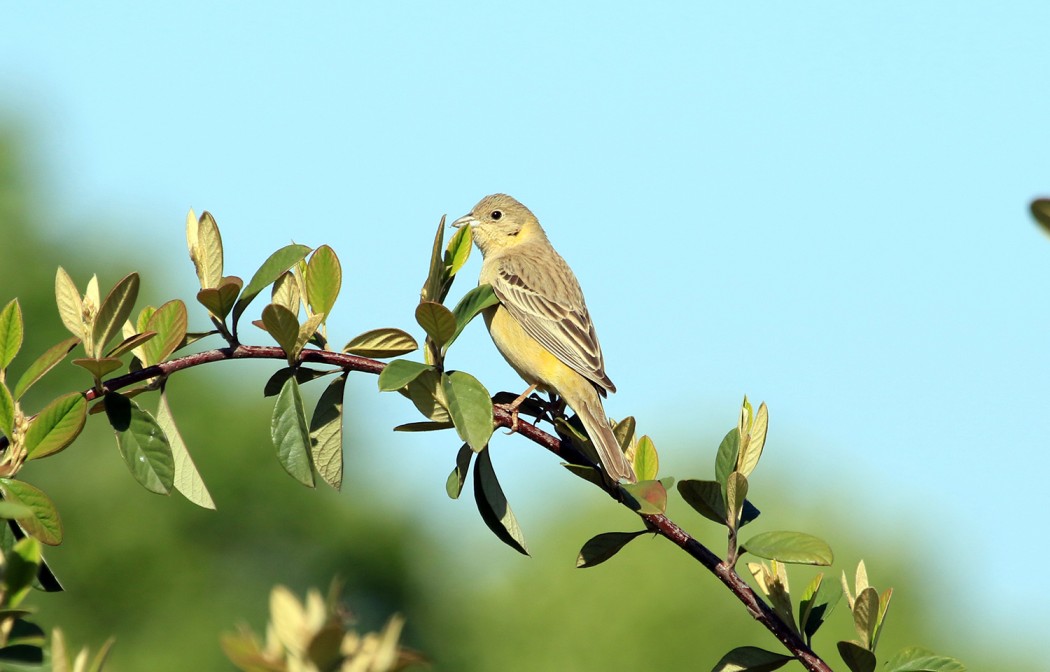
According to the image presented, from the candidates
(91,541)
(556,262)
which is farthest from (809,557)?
(91,541)

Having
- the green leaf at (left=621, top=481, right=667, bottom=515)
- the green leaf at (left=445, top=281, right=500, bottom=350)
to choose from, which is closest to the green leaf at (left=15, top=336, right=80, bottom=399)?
the green leaf at (left=445, top=281, right=500, bottom=350)

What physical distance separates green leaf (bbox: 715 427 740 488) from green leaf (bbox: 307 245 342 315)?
1.13 m

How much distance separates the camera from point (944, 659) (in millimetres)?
2537

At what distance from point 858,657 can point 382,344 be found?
143 cm

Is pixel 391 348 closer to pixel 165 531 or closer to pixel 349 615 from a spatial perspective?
pixel 349 615

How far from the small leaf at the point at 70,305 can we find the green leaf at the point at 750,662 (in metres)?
1.80

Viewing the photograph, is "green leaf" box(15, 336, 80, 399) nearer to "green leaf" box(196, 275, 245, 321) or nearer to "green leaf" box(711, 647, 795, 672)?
"green leaf" box(196, 275, 245, 321)

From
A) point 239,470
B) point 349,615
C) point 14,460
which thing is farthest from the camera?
point 239,470

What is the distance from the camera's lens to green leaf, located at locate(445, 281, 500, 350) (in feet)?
10.0

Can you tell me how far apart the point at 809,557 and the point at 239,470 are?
3238 cm

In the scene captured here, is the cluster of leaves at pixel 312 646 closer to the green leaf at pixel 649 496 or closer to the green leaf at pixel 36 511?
the green leaf at pixel 36 511

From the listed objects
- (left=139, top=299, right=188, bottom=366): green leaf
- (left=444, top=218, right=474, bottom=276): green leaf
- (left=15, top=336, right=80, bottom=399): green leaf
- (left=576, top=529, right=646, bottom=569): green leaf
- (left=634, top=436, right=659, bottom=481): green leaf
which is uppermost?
(left=444, top=218, right=474, bottom=276): green leaf

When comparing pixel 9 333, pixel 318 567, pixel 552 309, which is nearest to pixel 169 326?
pixel 9 333

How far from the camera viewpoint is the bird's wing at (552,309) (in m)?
6.14
